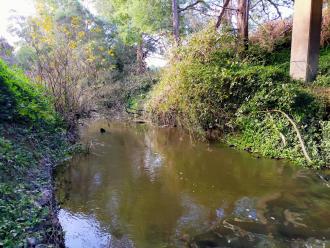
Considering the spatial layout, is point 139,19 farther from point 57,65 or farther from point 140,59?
point 57,65

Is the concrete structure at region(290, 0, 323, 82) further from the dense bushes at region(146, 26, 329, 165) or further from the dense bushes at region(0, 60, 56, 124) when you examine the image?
the dense bushes at region(0, 60, 56, 124)

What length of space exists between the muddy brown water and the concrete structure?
4.13 m

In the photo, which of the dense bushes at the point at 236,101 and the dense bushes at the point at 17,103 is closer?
the dense bushes at the point at 17,103

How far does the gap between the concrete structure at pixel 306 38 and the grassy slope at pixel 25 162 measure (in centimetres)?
778

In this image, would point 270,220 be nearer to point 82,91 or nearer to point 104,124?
point 82,91

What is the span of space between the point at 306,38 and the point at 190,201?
7.69 m

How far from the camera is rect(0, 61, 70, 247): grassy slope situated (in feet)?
10.3

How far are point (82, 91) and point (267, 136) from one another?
586cm

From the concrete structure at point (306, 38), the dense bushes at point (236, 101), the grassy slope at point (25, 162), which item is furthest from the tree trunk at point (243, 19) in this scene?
the grassy slope at point (25, 162)

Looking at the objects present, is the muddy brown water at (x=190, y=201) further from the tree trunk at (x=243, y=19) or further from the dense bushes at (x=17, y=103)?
the tree trunk at (x=243, y=19)

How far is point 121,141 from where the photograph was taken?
10016 mm

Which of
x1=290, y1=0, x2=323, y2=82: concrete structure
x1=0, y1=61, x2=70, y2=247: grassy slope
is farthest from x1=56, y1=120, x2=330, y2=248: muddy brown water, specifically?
x1=290, y1=0, x2=323, y2=82: concrete structure

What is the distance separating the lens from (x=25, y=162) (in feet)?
15.8

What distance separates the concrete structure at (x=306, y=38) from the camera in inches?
397
